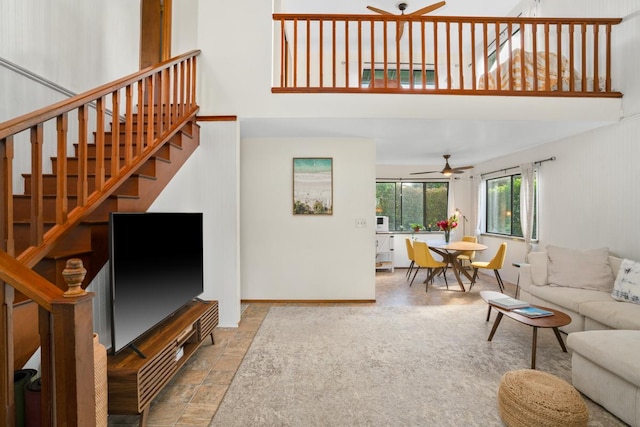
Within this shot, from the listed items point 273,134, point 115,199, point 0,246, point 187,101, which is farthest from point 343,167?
point 0,246

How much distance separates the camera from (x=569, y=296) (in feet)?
10.6

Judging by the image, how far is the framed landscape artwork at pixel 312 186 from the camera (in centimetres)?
446

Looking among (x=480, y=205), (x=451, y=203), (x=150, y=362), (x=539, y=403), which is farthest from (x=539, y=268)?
(x=150, y=362)

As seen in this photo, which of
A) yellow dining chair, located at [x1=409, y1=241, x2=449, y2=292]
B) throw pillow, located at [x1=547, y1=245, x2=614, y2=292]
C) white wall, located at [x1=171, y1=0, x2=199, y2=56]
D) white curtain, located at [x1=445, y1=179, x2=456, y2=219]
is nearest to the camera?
throw pillow, located at [x1=547, y1=245, x2=614, y2=292]

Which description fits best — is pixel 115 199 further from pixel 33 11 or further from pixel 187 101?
pixel 33 11

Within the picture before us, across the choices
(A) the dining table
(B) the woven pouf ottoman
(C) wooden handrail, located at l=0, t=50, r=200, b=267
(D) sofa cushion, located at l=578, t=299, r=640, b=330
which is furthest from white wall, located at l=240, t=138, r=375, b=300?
(B) the woven pouf ottoman

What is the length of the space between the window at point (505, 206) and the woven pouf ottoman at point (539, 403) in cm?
400

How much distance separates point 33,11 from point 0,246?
2371mm

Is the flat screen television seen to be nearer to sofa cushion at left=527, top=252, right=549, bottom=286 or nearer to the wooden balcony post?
the wooden balcony post

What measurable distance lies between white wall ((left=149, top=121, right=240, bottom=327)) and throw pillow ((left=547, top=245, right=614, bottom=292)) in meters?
3.68

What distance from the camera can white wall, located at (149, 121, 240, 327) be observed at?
348 cm

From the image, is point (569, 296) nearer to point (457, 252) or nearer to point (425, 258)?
point (425, 258)

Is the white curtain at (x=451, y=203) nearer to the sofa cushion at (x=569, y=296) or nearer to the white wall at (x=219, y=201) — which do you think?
the sofa cushion at (x=569, y=296)

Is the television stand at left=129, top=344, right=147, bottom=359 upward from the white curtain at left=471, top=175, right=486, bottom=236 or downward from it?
downward
